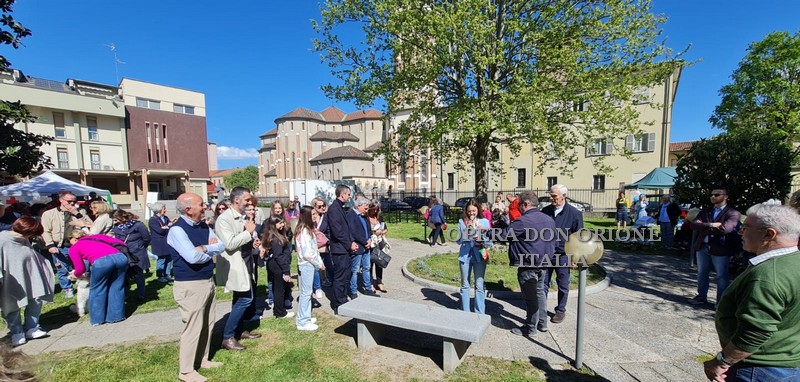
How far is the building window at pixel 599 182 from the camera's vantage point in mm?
30516

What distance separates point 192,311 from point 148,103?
44.4 meters

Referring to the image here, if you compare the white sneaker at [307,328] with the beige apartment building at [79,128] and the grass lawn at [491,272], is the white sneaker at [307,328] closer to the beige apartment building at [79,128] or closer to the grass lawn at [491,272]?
the grass lawn at [491,272]

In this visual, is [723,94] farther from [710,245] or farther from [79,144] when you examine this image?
[79,144]

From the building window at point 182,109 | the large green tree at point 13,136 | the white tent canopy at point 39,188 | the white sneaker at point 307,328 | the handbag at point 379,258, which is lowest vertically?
the white sneaker at point 307,328

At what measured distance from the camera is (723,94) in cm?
2692

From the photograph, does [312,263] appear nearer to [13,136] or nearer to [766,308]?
[766,308]

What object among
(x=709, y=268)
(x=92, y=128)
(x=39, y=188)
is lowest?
(x=709, y=268)

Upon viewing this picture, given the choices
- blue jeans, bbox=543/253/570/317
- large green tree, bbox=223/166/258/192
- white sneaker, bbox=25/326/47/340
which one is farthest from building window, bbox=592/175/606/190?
large green tree, bbox=223/166/258/192

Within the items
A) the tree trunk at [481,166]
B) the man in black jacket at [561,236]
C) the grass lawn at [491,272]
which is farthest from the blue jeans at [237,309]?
the tree trunk at [481,166]

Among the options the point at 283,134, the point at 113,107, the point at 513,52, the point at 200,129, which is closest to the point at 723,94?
the point at 513,52

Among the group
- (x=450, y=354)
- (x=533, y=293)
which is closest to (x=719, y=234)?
(x=533, y=293)

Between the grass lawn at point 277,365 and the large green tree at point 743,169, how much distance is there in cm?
801

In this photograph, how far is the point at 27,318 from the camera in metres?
4.49

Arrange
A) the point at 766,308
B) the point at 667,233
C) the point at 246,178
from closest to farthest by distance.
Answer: the point at 766,308, the point at 667,233, the point at 246,178
